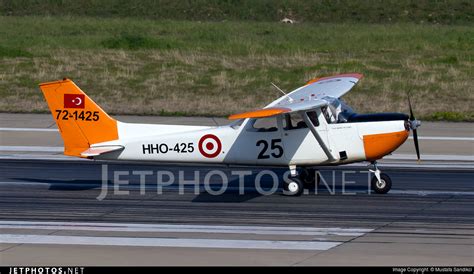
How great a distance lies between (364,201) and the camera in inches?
632

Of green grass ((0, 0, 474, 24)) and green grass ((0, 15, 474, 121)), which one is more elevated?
green grass ((0, 0, 474, 24))

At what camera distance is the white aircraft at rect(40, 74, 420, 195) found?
16234 millimetres

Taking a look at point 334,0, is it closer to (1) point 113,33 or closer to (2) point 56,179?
(1) point 113,33

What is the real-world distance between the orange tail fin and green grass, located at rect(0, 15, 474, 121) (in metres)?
10.5

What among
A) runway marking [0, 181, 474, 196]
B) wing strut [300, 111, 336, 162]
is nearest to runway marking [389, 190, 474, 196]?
runway marking [0, 181, 474, 196]

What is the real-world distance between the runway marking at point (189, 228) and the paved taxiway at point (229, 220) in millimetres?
15

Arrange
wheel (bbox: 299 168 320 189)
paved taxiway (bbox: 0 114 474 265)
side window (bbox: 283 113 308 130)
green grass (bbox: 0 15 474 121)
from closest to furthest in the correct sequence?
paved taxiway (bbox: 0 114 474 265) → side window (bbox: 283 113 308 130) → wheel (bbox: 299 168 320 189) → green grass (bbox: 0 15 474 121)

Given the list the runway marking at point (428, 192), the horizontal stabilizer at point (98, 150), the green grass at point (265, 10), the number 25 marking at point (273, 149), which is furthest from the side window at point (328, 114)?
the green grass at point (265, 10)

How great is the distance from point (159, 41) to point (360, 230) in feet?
91.0

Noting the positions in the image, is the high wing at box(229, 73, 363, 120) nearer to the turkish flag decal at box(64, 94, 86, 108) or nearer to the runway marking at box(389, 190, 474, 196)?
the runway marking at box(389, 190, 474, 196)

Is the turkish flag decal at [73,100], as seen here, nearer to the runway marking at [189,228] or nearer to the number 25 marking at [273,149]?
the runway marking at [189,228]

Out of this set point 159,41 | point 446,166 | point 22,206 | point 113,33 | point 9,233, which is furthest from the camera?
point 113,33

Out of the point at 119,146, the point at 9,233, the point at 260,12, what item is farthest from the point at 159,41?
the point at 9,233

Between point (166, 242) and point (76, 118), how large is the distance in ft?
14.4
